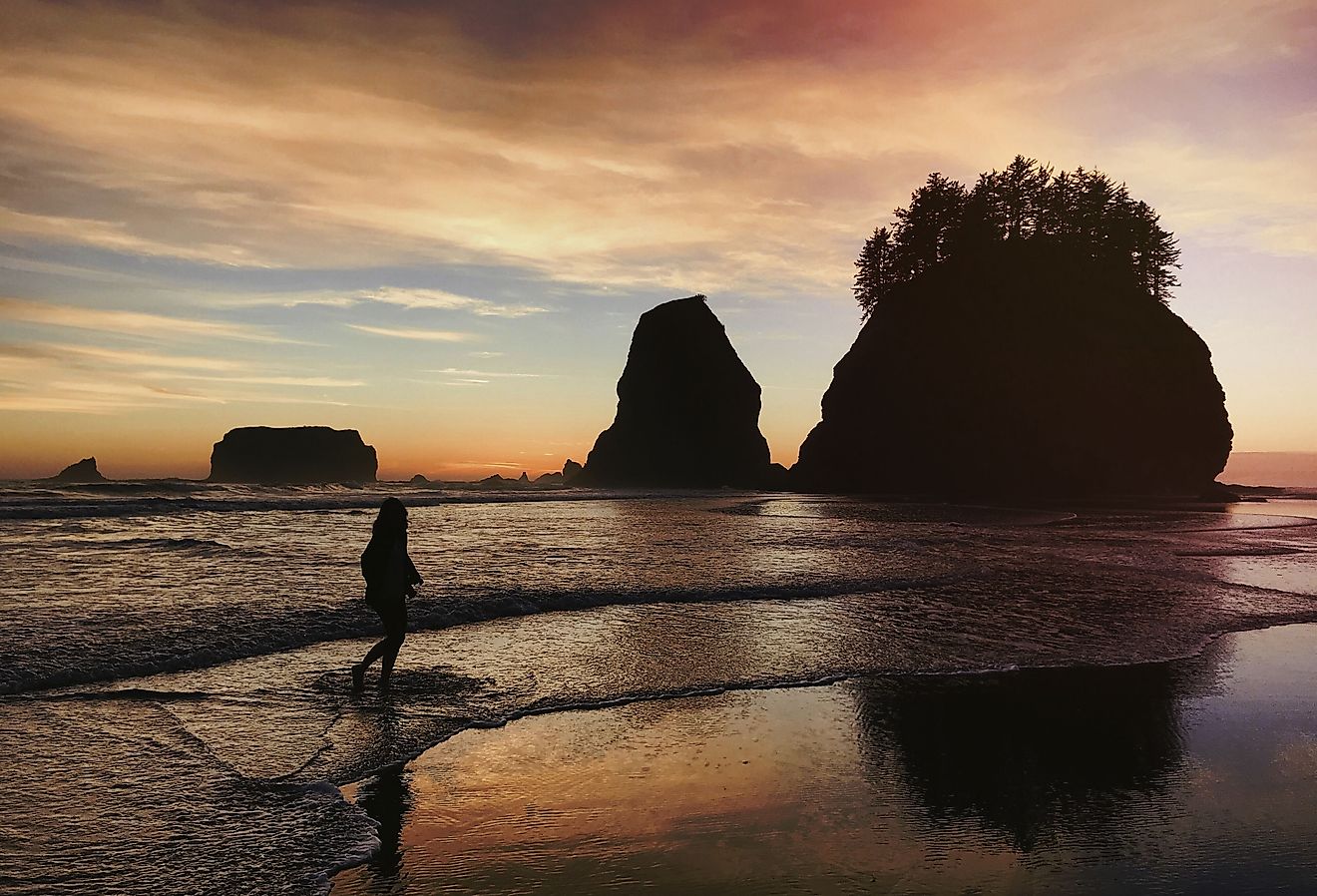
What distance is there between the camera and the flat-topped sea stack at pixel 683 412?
109m

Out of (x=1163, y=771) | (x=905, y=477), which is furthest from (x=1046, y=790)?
(x=905, y=477)

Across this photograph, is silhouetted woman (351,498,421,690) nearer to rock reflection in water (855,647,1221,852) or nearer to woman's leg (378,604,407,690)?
woman's leg (378,604,407,690)

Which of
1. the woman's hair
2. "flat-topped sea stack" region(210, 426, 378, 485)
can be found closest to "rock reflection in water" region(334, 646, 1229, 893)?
the woman's hair

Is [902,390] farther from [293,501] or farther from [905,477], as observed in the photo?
[293,501]

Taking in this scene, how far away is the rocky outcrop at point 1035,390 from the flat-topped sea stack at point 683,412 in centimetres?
3839

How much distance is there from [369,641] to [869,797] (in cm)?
728

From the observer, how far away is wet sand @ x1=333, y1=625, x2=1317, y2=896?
4285 mm

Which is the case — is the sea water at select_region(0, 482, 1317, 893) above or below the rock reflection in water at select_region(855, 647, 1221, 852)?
above

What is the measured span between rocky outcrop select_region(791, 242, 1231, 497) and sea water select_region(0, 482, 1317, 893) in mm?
44499

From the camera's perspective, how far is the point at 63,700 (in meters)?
7.48

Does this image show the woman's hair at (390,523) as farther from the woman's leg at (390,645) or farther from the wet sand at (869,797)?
the wet sand at (869,797)

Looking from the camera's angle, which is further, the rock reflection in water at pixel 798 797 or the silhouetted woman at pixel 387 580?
the silhouetted woman at pixel 387 580

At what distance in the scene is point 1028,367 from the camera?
218 feet

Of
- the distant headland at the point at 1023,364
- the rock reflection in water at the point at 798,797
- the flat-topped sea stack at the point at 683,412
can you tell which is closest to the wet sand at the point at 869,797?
the rock reflection in water at the point at 798,797
